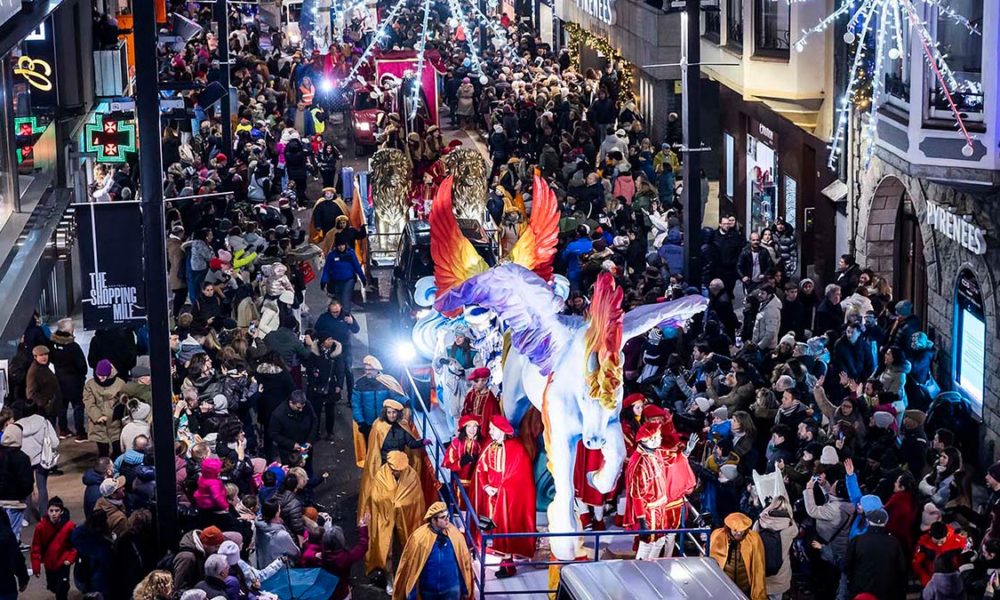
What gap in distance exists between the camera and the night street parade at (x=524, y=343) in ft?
55.3

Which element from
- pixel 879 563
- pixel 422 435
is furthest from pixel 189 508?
pixel 879 563

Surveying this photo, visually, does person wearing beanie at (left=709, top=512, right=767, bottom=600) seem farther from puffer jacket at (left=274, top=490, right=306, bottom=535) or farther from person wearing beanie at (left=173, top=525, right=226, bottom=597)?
person wearing beanie at (left=173, top=525, right=226, bottom=597)

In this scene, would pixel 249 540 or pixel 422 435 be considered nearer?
pixel 249 540

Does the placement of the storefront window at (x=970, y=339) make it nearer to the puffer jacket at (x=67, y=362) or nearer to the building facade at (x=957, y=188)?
the building facade at (x=957, y=188)

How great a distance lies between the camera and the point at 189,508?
691 inches

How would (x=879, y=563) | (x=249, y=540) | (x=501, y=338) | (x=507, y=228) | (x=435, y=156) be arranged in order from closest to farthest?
(x=879, y=563)
(x=249, y=540)
(x=501, y=338)
(x=507, y=228)
(x=435, y=156)

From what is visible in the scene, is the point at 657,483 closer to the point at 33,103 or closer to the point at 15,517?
the point at 15,517

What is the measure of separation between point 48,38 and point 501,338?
14.2 metres

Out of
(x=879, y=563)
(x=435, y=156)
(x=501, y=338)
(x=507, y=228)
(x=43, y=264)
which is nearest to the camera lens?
(x=879, y=563)

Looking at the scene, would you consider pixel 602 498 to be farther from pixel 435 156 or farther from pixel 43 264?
pixel 435 156

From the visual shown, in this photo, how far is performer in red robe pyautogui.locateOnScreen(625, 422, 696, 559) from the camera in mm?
16922

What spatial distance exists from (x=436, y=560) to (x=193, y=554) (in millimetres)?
2027

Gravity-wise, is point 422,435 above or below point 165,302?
below

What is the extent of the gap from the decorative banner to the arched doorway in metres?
12.2
